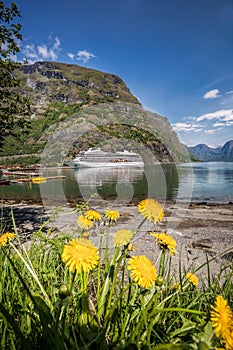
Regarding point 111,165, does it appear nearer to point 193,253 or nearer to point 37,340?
point 193,253

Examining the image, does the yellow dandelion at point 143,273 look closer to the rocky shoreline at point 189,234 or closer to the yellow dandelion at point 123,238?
the yellow dandelion at point 123,238

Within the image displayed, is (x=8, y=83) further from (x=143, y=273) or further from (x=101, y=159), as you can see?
(x=101, y=159)

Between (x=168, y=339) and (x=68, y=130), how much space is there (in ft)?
318

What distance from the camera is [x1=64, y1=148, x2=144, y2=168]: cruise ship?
198 feet

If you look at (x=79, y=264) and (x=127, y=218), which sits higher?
(x=79, y=264)

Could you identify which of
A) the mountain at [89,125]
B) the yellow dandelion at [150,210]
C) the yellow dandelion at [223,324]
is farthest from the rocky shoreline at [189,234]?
the mountain at [89,125]

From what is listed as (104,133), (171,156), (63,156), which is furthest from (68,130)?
(171,156)

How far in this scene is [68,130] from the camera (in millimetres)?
93000

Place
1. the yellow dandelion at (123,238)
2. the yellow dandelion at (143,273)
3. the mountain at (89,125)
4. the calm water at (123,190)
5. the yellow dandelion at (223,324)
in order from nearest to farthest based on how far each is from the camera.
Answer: the yellow dandelion at (223,324) < the yellow dandelion at (143,273) < the yellow dandelion at (123,238) < the calm water at (123,190) < the mountain at (89,125)

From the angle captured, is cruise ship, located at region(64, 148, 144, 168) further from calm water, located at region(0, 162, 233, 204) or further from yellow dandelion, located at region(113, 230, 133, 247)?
yellow dandelion, located at region(113, 230, 133, 247)

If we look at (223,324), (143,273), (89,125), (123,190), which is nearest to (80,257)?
(143,273)

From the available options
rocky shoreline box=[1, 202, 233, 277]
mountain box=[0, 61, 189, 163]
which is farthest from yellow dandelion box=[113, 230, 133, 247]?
mountain box=[0, 61, 189, 163]

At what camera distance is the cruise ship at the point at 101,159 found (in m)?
60.4

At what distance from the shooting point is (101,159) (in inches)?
2422
